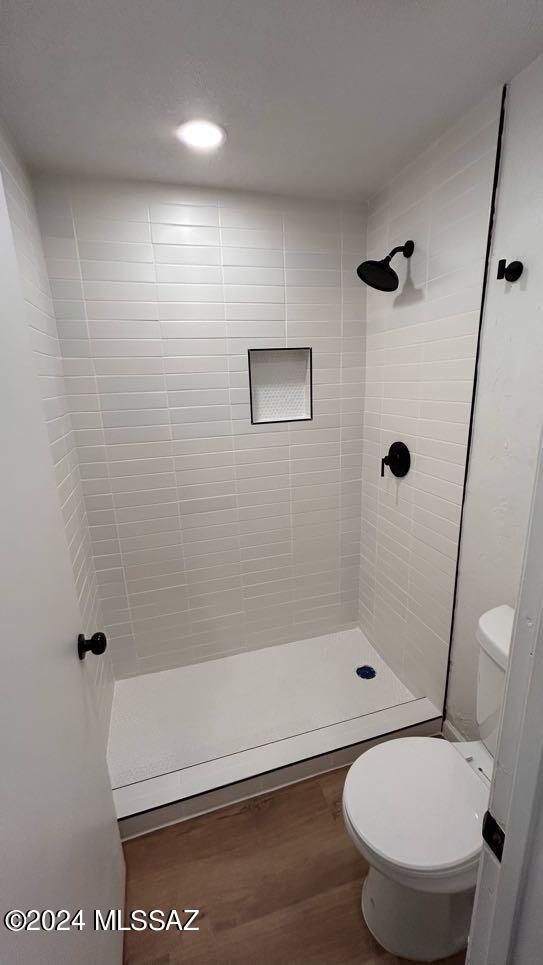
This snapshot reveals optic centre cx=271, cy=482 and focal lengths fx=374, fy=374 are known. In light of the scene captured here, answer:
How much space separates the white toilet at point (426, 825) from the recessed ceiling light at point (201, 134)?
1687 millimetres

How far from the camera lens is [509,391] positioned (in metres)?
1.10

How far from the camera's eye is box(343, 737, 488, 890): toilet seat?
0.89 meters

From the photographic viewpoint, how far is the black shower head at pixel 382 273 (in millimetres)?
1364

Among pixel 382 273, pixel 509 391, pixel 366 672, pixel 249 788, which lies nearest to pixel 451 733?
pixel 366 672

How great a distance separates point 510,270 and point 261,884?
1979 millimetres

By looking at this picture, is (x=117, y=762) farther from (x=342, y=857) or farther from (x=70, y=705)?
(x=70, y=705)

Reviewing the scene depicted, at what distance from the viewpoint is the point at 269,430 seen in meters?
1.81

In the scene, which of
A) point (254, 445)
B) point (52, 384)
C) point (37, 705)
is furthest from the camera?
point (254, 445)

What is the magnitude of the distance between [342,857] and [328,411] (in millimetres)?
1710

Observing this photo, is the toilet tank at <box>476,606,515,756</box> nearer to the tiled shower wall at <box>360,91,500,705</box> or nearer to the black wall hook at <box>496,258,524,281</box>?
the tiled shower wall at <box>360,91,500,705</box>

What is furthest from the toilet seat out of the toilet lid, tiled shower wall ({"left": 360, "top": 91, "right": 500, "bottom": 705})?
tiled shower wall ({"left": 360, "top": 91, "right": 500, "bottom": 705})

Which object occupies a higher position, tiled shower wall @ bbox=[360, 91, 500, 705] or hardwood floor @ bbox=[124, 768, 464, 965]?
tiled shower wall @ bbox=[360, 91, 500, 705]

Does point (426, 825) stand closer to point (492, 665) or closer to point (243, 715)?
point (492, 665)

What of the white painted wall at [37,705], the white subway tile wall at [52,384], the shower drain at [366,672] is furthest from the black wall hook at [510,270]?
the shower drain at [366,672]
